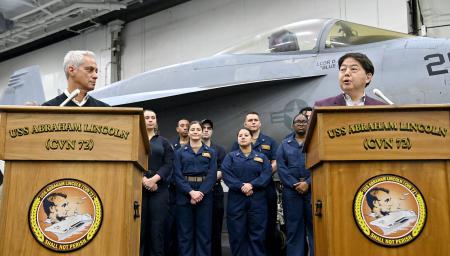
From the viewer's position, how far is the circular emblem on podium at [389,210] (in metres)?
2.15

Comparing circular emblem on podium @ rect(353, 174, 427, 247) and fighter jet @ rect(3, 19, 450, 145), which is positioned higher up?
fighter jet @ rect(3, 19, 450, 145)

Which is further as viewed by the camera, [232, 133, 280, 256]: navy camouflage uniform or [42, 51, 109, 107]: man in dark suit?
[232, 133, 280, 256]: navy camouflage uniform

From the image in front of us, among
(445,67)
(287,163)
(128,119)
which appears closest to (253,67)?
(287,163)

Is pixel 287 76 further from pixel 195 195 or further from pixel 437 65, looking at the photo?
pixel 195 195

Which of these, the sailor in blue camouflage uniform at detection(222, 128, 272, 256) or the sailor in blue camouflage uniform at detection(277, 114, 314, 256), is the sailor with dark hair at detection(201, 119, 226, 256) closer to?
the sailor in blue camouflage uniform at detection(222, 128, 272, 256)

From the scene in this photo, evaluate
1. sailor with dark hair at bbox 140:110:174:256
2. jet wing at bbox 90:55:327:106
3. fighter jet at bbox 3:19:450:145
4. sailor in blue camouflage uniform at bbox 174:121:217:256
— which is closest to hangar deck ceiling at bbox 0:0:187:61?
jet wing at bbox 90:55:327:106

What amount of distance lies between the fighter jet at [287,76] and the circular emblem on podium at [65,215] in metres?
3.64

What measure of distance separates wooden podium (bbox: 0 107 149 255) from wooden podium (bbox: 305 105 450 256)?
3.32 feet

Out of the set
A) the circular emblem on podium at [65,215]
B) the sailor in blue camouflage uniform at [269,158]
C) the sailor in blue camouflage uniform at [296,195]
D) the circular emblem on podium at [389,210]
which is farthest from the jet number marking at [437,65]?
the circular emblem on podium at [65,215]

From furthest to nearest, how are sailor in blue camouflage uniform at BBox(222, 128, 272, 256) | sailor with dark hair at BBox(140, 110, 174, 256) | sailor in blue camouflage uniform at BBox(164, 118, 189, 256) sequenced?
sailor in blue camouflage uniform at BBox(164, 118, 189, 256) → sailor in blue camouflage uniform at BBox(222, 128, 272, 256) → sailor with dark hair at BBox(140, 110, 174, 256)

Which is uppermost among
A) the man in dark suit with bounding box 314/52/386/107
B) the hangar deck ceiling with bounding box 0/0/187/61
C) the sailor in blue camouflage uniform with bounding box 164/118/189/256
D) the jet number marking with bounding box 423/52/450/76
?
the hangar deck ceiling with bounding box 0/0/187/61

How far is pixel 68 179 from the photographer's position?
226 centimetres

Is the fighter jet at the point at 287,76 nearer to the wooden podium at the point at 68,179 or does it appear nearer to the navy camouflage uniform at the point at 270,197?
the navy camouflage uniform at the point at 270,197

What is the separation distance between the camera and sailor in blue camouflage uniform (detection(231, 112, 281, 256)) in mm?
5438
